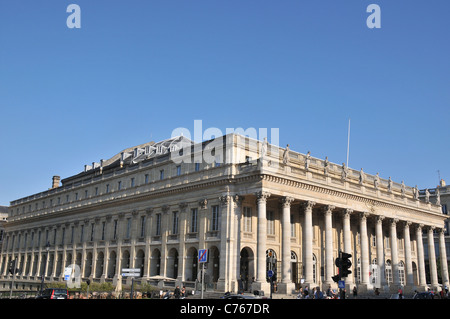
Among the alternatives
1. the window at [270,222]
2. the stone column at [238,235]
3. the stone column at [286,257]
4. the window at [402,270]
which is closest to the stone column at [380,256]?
the window at [402,270]

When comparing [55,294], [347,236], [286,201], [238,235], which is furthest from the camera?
[347,236]

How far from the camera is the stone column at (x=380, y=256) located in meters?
54.1

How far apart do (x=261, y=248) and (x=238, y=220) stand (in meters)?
3.94

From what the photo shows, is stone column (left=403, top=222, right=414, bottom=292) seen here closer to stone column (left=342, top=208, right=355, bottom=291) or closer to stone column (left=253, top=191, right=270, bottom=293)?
stone column (left=342, top=208, right=355, bottom=291)

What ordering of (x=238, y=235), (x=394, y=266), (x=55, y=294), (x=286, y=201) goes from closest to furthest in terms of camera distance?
(x=55, y=294)
(x=238, y=235)
(x=286, y=201)
(x=394, y=266)

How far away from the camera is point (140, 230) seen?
54.7m

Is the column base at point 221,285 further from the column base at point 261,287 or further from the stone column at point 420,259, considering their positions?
the stone column at point 420,259

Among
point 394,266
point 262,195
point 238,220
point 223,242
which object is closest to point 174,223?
point 223,242

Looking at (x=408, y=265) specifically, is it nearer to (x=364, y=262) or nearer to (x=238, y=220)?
(x=364, y=262)

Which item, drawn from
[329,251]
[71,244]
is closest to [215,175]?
[329,251]

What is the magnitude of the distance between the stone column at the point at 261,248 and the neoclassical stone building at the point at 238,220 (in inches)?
3.6

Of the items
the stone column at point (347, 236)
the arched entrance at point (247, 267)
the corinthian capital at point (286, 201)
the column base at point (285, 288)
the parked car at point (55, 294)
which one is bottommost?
the parked car at point (55, 294)

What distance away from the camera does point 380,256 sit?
183 ft
